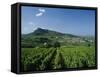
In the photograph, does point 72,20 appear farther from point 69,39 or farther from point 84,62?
point 84,62

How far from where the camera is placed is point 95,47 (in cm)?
390

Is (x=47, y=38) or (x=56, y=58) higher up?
(x=47, y=38)

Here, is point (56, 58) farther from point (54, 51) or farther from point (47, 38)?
point (47, 38)

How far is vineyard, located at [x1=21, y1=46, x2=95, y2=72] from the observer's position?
11.5 ft

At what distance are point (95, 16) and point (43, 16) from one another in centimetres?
72

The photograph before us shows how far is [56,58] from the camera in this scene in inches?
144

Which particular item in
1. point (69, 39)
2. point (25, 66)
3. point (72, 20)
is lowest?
point (25, 66)

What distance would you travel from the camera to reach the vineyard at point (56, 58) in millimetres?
3510

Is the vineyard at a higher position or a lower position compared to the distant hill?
lower

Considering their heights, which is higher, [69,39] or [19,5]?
[19,5]

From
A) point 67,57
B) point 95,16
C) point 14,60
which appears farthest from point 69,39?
point 14,60

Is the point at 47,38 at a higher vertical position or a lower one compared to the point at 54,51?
higher

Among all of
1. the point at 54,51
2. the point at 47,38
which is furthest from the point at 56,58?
the point at 47,38

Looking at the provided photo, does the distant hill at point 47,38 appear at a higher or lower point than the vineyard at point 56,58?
higher
